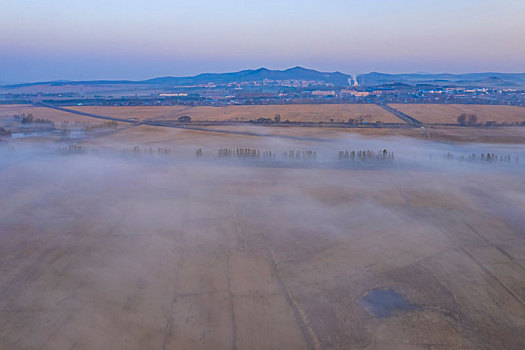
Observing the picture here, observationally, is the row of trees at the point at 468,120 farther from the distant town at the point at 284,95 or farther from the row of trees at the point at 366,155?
the distant town at the point at 284,95

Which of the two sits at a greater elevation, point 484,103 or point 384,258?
point 484,103

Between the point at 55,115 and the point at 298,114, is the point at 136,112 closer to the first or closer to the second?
the point at 55,115

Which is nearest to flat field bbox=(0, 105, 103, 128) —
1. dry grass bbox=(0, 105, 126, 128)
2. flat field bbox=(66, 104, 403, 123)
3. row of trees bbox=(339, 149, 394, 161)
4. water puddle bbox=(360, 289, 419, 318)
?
dry grass bbox=(0, 105, 126, 128)

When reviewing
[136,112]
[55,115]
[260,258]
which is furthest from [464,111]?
[55,115]

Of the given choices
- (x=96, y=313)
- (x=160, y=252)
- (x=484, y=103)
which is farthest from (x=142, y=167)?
(x=484, y=103)

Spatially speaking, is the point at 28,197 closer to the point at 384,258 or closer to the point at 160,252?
the point at 160,252
